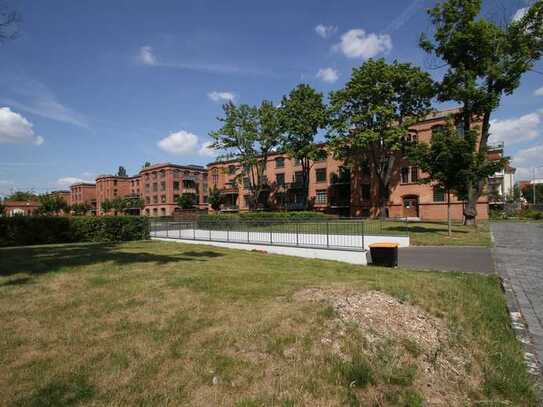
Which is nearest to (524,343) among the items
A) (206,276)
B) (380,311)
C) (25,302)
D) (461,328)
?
(461,328)

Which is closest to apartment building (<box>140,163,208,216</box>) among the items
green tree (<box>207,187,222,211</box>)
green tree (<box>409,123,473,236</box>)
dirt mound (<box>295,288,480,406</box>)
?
A: green tree (<box>207,187,222,211</box>)

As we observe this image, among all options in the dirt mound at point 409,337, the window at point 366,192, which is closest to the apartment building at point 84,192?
the window at point 366,192

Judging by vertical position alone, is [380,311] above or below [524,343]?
above

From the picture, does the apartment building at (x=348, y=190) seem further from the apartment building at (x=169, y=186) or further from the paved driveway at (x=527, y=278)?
the apartment building at (x=169, y=186)

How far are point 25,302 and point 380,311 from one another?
5.78 meters

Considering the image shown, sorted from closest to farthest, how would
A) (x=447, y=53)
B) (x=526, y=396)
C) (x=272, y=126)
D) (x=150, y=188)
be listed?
(x=526, y=396)
(x=447, y=53)
(x=272, y=126)
(x=150, y=188)

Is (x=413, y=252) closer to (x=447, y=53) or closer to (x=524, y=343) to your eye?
(x=524, y=343)

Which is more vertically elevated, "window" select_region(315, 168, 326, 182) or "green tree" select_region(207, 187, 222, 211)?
"window" select_region(315, 168, 326, 182)

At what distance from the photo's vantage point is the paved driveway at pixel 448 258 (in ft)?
32.4

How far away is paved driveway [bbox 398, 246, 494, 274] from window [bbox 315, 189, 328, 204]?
102ft

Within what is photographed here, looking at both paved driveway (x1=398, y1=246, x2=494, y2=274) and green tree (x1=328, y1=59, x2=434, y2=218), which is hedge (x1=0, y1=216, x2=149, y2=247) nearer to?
paved driveway (x1=398, y1=246, x2=494, y2=274)

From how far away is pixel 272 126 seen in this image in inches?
1547

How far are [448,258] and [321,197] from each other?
34.7 m

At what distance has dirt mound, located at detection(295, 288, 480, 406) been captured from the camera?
3.38m
